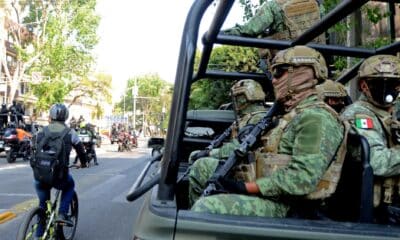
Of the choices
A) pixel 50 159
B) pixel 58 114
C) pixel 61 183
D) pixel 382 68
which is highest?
pixel 382 68

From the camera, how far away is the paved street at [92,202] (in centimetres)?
630

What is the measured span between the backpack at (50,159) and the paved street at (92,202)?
51.1 inches

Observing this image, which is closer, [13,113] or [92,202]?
[92,202]

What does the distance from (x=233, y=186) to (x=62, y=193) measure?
3249 millimetres

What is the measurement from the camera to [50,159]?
449 cm

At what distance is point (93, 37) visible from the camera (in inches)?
1448

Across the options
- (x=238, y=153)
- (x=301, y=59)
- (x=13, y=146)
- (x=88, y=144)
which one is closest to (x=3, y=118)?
(x=13, y=146)

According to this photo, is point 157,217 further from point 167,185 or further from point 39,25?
point 39,25

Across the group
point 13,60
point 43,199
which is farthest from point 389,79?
point 13,60

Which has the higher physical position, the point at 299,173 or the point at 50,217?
the point at 299,173

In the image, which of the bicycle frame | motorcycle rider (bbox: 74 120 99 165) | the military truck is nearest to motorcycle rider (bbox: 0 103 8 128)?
motorcycle rider (bbox: 74 120 99 165)

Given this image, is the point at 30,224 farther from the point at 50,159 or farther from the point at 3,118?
the point at 3,118

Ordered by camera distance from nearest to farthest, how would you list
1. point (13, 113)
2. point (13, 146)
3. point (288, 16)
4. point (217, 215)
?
point (217, 215)
point (288, 16)
point (13, 146)
point (13, 113)

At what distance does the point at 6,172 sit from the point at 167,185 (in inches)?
500
